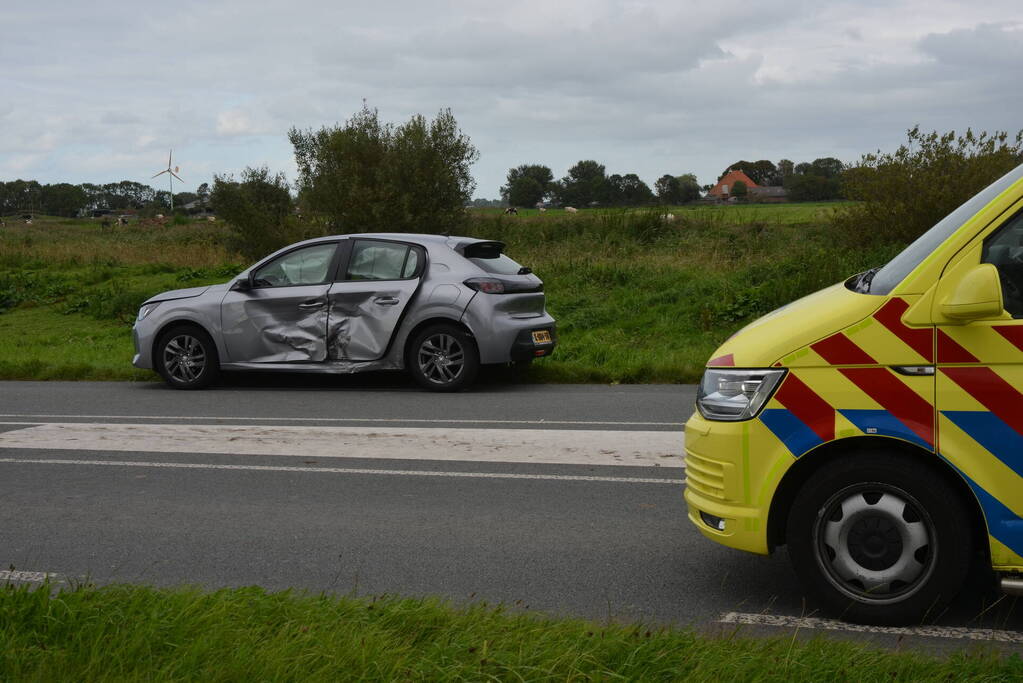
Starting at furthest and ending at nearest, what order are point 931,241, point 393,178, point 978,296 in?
1. point 393,178
2. point 931,241
3. point 978,296

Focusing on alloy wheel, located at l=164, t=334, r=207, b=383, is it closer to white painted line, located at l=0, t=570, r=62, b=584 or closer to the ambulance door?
white painted line, located at l=0, t=570, r=62, b=584

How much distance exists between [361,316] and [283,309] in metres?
0.96

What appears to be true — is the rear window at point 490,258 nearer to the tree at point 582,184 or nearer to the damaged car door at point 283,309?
the damaged car door at point 283,309

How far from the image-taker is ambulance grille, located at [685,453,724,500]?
14.7 ft

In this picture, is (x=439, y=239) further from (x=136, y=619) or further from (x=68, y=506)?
(x=136, y=619)

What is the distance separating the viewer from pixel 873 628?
427 centimetres

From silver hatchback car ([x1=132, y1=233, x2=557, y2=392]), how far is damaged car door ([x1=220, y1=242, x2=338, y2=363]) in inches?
0.4

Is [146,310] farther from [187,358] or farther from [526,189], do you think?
[526,189]

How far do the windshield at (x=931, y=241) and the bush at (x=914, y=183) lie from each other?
1626 centimetres

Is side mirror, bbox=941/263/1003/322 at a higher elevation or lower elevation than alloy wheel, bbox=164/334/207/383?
higher

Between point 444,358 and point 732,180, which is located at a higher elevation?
point 732,180

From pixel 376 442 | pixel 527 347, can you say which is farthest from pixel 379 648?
pixel 527 347

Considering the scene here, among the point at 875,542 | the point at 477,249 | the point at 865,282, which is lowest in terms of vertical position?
the point at 875,542

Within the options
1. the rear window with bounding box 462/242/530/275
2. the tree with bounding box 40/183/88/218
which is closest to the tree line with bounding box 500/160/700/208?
the tree with bounding box 40/183/88/218
